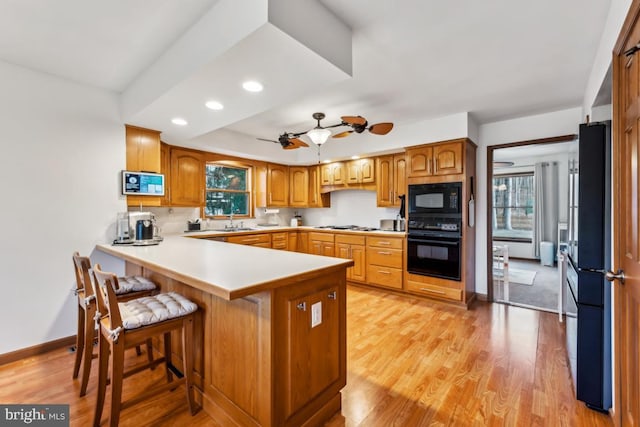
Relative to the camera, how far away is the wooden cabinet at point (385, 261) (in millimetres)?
4141

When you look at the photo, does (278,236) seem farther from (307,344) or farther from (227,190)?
(307,344)

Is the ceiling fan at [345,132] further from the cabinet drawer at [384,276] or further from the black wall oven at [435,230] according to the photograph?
the cabinet drawer at [384,276]

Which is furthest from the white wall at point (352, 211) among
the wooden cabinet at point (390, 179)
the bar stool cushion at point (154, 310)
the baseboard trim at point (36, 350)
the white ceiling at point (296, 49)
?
the baseboard trim at point (36, 350)

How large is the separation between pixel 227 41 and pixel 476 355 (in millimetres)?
3021

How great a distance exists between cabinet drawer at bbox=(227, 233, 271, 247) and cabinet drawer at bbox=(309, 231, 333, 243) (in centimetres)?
81

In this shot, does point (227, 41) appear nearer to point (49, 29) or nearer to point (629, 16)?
point (49, 29)

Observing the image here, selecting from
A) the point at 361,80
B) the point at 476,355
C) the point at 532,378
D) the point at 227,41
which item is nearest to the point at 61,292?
the point at 227,41

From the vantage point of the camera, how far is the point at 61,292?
2635 millimetres

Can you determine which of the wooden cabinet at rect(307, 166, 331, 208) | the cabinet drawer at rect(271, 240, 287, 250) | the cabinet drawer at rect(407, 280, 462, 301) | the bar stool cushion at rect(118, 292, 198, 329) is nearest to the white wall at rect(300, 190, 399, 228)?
the wooden cabinet at rect(307, 166, 331, 208)

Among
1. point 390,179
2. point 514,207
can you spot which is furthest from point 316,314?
point 514,207

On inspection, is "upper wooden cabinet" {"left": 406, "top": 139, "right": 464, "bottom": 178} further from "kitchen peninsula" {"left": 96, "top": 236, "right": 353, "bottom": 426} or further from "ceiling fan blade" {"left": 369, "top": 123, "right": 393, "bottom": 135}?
"kitchen peninsula" {"left": 96, "top": 236, "right": 353, "bottom": 426}

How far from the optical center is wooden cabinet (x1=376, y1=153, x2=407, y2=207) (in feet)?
14.5

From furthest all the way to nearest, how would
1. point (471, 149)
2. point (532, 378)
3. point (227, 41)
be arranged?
point (471, 149) → point (532, 378) → point (227, 41)

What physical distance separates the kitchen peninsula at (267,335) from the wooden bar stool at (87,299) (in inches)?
14.3
